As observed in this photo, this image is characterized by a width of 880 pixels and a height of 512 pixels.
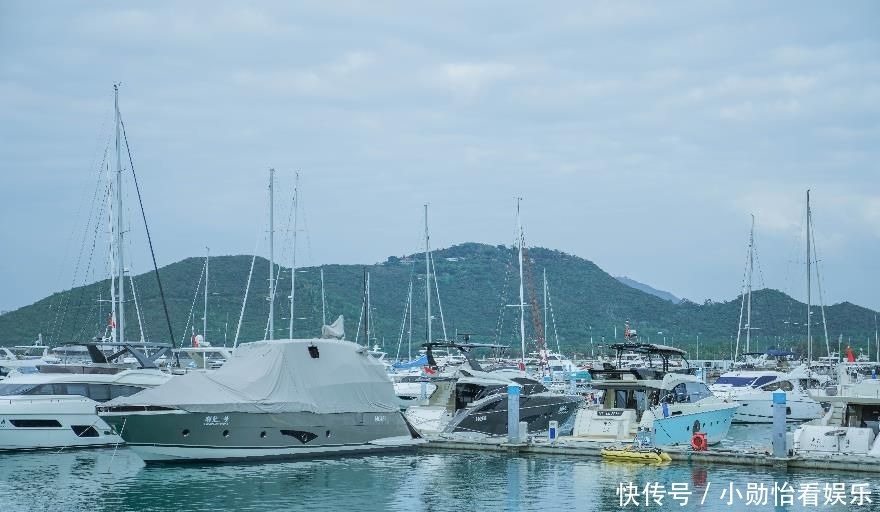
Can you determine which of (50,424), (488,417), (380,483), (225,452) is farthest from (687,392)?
(50,424)

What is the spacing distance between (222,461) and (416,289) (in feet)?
477

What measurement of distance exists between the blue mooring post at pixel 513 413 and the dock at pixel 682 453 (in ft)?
0.98

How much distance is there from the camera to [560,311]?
17350 centimetres

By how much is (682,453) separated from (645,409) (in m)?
3.67

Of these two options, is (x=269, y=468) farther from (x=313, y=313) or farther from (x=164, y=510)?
(x=313, y=313)

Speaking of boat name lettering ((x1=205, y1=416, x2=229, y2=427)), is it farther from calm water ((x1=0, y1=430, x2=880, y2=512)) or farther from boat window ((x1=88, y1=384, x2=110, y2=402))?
boat window ((x1=88, y1=384, x2=110, y2=402))

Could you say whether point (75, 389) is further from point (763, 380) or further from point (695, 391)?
point (763, 380)

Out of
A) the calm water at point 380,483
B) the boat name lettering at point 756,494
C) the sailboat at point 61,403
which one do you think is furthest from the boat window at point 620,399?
the sailboat at point 61,403

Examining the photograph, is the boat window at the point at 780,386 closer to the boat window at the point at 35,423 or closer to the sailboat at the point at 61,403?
the sailboat at the point at 61,403

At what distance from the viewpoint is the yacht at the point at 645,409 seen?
36.9 metres

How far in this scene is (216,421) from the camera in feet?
110

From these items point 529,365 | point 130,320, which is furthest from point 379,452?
point 130,320

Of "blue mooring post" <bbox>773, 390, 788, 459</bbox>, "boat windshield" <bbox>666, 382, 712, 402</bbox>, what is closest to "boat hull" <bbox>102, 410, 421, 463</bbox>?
"boat windshield" <bbox>666, 382, 712, 402</bbox>

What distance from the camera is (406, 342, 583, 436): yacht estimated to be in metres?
40.4
